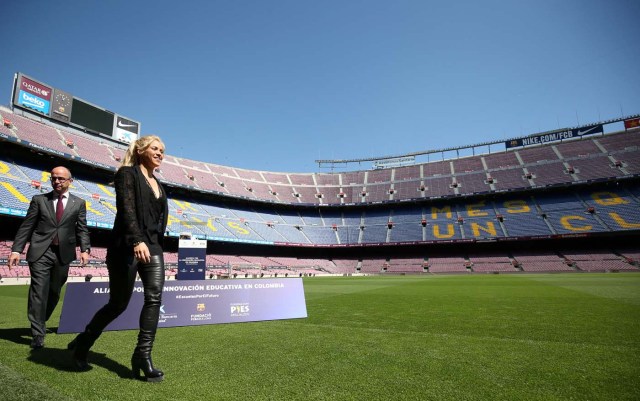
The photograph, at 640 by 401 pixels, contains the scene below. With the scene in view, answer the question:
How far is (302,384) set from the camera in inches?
105

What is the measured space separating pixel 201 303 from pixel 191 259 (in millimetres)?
12252

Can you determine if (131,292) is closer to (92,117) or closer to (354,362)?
(354,362)

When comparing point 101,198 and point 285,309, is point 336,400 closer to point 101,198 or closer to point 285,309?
point 285,309

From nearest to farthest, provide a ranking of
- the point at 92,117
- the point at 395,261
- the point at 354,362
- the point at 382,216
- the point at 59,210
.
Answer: the point at 354,362 < the point at 59,210 < the point at 92,117 < the point at 395,261 < the point at 382,216

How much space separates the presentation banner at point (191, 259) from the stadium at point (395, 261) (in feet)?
19.1

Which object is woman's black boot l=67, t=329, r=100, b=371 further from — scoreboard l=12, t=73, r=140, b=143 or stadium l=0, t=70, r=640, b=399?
scoreboard l=12, t=73, r=140, b=143

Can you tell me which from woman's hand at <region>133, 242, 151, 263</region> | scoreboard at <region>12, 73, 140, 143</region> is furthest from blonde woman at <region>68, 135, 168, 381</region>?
scoreboard at <region>12, 73, 140, 143</region>

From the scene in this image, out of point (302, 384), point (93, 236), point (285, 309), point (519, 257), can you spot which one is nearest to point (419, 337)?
point (302, 384)

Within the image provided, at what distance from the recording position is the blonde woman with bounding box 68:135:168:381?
290 cm

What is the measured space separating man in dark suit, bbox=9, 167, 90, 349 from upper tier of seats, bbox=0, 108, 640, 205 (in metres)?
37.3

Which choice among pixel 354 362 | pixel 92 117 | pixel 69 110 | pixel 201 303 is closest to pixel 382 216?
pixel 92 117

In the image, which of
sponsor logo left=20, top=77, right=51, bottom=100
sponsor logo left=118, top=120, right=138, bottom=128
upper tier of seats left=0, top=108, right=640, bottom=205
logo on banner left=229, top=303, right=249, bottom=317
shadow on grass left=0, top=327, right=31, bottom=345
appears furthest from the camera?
sponsor logo left=118, top=120, right=138, bottom=128

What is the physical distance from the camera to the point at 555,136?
5256cm

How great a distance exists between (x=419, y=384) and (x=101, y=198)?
40.9 m
